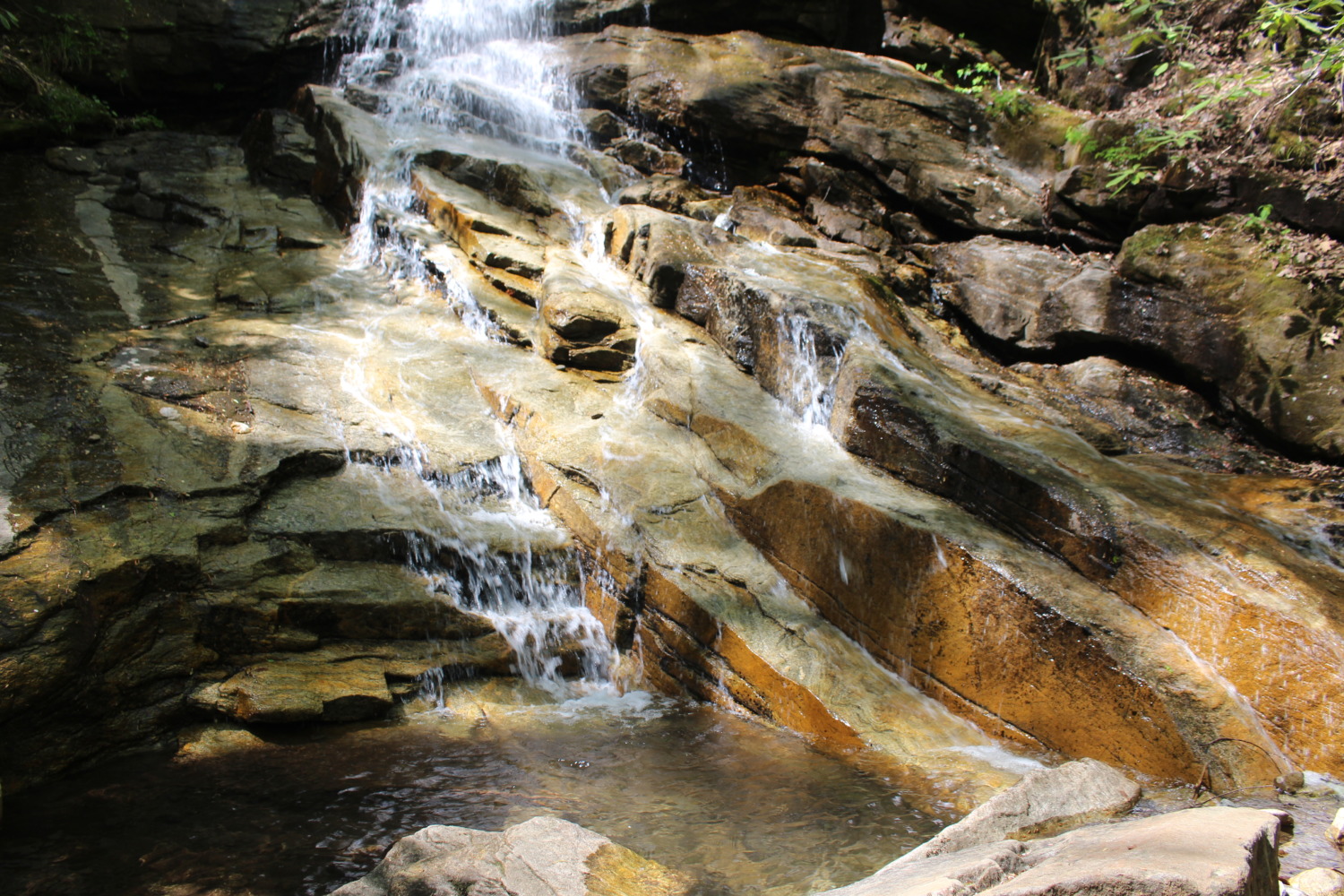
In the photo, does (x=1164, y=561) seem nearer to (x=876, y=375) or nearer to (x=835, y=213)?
(x=876, y=375)

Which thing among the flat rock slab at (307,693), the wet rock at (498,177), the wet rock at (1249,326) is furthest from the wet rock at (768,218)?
the flat rock slab at (307,693)

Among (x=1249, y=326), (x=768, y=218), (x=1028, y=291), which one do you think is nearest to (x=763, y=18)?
(x=768, y=218)

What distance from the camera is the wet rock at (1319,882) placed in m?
2.66

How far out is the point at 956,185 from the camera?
382 inches

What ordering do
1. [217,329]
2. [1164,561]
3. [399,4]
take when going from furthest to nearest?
[399,4] < [217,329] < [1164,561]

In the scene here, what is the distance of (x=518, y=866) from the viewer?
2.66m

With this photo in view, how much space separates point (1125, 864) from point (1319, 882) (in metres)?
1.62

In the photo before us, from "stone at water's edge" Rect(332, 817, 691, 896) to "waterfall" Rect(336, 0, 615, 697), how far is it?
2.13 metres

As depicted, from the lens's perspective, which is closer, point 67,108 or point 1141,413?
point 1141,413

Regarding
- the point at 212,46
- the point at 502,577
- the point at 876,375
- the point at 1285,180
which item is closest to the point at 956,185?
the point at 1285,180

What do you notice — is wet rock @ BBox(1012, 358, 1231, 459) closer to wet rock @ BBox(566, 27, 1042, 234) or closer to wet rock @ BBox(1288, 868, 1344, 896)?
wet rock @ BBox(566, 27, 1042, 234)

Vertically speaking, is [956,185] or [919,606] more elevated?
[956,185]

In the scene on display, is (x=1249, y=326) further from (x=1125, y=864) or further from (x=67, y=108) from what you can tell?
(x=67, y=108)

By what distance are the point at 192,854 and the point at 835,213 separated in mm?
9799
